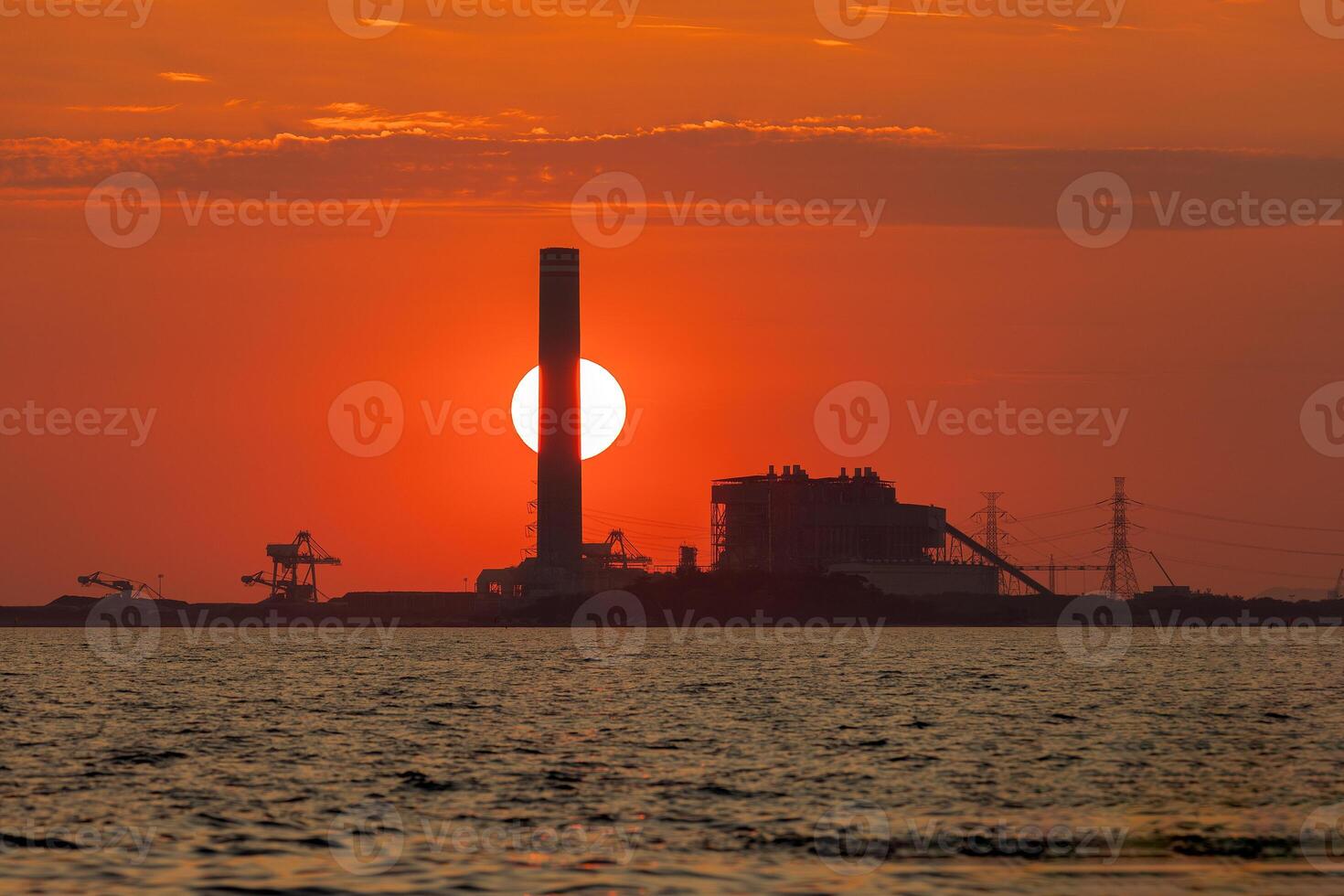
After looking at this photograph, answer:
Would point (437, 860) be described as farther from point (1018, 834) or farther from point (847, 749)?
point (847, 749)

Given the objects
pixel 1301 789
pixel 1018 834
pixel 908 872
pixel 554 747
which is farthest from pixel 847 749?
pixel 908 872

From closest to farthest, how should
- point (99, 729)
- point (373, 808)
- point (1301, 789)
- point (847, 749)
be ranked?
point (373, 808)
point (1301, 789)
point (847, 749)
point (99, 729)

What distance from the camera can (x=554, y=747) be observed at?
198 ft

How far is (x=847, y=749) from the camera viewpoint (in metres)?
59.1

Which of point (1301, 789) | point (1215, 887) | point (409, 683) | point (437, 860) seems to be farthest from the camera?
point (409, 683)

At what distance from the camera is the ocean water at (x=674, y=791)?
A: 112ft

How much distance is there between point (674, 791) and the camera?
4703 centimetres

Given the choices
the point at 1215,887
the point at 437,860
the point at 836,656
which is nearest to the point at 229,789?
the point at 437,860

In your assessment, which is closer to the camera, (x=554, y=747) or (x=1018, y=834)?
(x=1018, y=834)

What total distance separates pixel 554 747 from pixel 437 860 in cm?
2484

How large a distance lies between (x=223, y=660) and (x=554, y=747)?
109948 mm

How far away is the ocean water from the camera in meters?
34.3

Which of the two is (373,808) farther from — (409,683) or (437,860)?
(409,683)

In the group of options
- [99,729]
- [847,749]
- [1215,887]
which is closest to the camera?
[1215,887]
